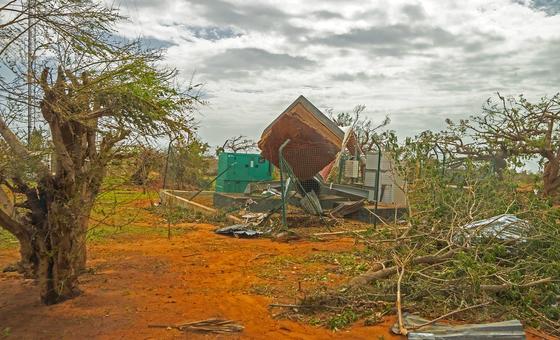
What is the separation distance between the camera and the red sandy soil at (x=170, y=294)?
15.7 feet

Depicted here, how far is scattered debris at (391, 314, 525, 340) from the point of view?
4.40m

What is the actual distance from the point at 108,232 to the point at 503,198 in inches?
323

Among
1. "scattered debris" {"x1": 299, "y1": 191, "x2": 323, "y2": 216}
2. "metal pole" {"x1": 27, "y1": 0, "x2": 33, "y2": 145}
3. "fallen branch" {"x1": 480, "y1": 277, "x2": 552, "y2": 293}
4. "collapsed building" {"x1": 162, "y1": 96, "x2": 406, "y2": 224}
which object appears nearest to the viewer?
"metal pole" {"x1": 27, "y1": 0, "x2": 33, "y2": 145}

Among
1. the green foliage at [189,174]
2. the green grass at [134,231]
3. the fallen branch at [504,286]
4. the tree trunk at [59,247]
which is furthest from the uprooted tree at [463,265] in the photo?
the green foliage at [189,174]

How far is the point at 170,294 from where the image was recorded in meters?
6.09

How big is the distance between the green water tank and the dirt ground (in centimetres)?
887

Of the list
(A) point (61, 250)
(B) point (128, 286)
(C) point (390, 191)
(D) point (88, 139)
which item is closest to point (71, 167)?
(D) point (88, 139)

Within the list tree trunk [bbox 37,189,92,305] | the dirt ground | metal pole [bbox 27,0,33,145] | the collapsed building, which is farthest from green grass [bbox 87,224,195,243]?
metal pole [bbox 27,0,33,145]

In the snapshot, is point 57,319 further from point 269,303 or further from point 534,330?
point 534,330

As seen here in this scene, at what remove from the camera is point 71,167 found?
17.9ft

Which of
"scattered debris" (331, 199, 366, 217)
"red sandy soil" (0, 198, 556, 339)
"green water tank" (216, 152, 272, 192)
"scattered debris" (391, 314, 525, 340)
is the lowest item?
"red sandy soil" (0, 198, 556, 339)

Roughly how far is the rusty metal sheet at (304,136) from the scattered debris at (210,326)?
7841mm

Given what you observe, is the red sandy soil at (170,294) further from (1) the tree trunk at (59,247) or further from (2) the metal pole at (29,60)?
(2) the metal pole at (29,60)

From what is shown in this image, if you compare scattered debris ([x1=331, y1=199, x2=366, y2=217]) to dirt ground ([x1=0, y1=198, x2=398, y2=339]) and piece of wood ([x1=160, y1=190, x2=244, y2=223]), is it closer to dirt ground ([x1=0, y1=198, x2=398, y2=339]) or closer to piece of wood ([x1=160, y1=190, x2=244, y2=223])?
piece of wood ([x1=160, y1=190, x2=244, y2=223])
